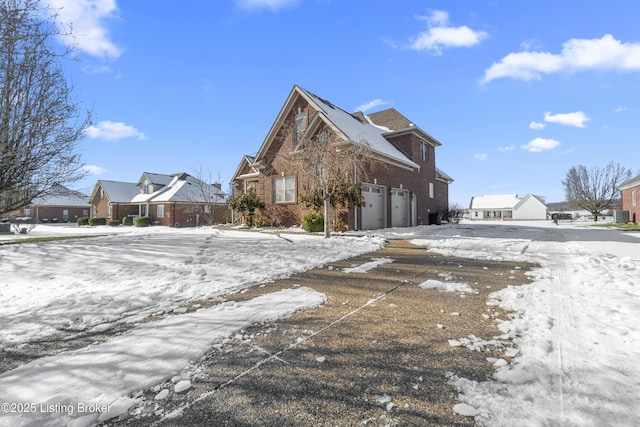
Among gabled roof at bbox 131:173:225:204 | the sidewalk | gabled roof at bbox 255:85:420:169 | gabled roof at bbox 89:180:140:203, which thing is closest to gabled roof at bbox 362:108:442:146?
gabled roof at bbox 255:85:420:169

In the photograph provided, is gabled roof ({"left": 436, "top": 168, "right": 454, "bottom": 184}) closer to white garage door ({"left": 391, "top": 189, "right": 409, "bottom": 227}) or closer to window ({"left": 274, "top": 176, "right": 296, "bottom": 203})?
white garage door ({"left": 391, "top": 189, "right": 409, "bottom": 227})

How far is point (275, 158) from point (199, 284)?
45.2ft

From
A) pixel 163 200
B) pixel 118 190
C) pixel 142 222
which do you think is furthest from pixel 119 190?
pixel 163 200

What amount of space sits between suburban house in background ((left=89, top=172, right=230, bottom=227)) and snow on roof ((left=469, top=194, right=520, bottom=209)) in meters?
57.9

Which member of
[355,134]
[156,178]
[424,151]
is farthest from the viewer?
[156,178]

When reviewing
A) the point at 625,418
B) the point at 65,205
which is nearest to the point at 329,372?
the point at 625,418

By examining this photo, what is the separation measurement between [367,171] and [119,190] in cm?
3500

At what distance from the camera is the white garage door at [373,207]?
15848mm

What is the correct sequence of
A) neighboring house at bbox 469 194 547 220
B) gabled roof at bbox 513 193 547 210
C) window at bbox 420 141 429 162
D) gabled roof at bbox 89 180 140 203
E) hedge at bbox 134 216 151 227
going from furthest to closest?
1. gabled roof at bbox 513 193 547 210
2. neighboring house at bbox 469 194 547 220
3. gabled roof at bbox 89 180 140 203
4. hedge at bbox 134 216 151 227
5. window at bbox 420 141 429 162

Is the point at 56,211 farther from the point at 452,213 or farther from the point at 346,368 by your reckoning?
the point at 346,368

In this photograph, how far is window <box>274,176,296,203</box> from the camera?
17.4 m

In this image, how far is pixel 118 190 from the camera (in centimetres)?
3712

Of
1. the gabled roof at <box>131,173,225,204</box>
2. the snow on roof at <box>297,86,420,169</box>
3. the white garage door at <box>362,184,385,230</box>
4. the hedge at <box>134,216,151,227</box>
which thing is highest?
the snow on roof at <box>297,86,420,169</box>

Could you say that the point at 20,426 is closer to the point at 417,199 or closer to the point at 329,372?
the point at 329,372
